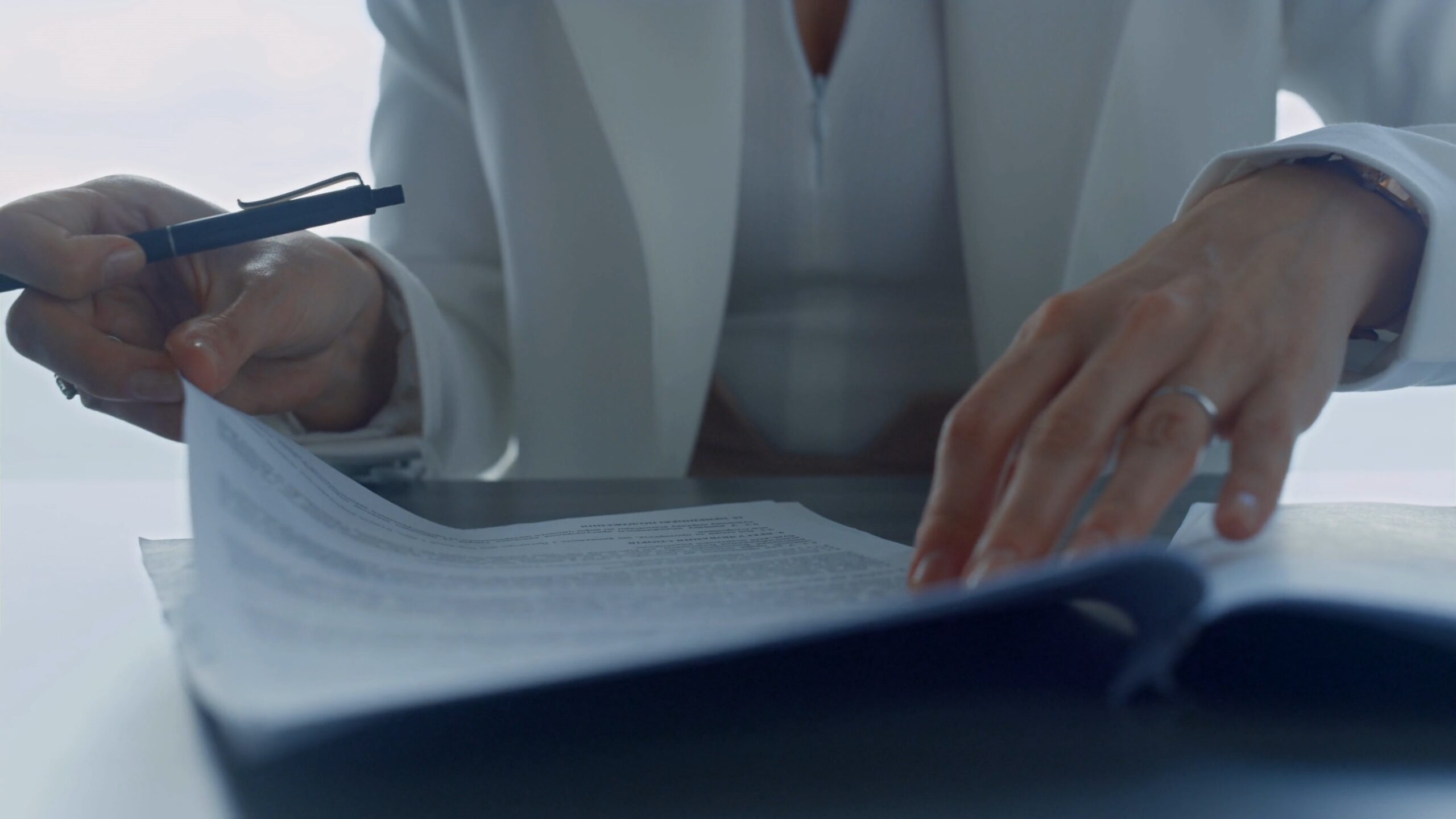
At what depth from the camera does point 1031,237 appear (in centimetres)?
83

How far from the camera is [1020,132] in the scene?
813mm

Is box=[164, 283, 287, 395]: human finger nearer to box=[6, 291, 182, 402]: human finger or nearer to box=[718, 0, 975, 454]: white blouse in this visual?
box=[6, 291, 182, 402]: human finger

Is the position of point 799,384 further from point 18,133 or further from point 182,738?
point 18,133

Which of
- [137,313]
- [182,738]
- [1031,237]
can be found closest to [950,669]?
[182,738]

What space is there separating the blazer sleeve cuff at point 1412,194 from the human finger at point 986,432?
5.4 inches

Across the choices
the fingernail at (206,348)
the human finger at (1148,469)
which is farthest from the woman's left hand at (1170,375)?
the fingernail at (206,348)

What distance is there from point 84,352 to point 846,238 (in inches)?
24.1

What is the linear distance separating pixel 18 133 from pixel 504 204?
65.6 inches

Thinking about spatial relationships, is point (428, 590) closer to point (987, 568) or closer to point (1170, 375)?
point (987, 568)

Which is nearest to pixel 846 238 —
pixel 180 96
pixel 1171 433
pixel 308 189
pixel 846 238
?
pixel 846 238

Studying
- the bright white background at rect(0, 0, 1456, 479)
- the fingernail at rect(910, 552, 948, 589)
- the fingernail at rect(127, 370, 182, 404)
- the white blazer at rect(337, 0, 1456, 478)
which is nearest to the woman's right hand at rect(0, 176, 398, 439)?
the fingernail at rect(127, 370, 182, 404)

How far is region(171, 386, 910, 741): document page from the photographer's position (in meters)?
0.18

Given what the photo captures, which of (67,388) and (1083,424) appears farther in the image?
(67,388)

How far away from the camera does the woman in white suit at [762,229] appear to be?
44 centimetres
